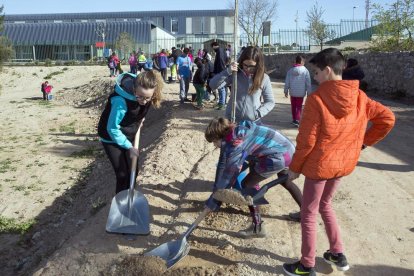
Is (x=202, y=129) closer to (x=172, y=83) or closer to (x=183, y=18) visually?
(x=172, y=83)

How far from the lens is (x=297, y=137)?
315 centimetres

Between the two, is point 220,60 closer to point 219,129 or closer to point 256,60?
point 256,60

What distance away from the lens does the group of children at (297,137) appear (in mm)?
3121

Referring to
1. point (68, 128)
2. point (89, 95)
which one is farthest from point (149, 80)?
point (89, 95)

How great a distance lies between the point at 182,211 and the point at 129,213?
2.51 ft

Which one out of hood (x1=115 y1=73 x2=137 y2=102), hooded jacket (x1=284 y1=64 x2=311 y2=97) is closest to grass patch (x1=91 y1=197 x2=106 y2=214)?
hood (x1=115 y1=73 x2=137 y2=102)

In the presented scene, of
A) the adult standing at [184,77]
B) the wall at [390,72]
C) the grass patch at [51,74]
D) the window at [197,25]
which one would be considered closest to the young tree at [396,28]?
the wall at [390,72]

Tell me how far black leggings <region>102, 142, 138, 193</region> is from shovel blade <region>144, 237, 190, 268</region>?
3.54 feet

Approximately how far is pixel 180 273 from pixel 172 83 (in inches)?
650

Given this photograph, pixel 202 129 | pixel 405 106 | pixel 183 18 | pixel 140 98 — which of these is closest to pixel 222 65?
pixel 202 129

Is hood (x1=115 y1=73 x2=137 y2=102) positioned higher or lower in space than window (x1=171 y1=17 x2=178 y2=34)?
lower

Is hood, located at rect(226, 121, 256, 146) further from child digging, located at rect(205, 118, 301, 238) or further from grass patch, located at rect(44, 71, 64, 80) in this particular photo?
grass patch, located at rect(44, 71, 64, 80)

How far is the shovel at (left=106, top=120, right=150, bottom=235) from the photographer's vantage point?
4.42m

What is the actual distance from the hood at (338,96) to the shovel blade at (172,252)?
1670mm
